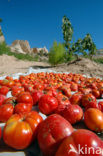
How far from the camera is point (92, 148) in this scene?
699 millimetres

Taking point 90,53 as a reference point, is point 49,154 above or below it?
below

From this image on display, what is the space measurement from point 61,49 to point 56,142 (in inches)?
398

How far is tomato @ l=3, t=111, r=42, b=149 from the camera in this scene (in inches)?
37.6

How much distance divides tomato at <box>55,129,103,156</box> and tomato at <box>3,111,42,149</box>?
39 cm

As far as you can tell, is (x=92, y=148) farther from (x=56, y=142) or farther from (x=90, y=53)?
(x=90, y=53)

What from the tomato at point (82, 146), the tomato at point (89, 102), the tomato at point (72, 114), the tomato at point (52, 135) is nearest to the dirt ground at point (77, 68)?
the tomato at point (89, 102)

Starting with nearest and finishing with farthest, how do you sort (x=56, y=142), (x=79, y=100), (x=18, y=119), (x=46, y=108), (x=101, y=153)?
1. (x=101, y=153)
2. (x=56, y=142)
3. (x=18, y=119)
4. (x=46, y=108)
5. (x=79, y=100)

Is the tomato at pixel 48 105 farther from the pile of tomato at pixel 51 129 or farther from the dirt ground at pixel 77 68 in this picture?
the dirt ground at pixel 77 68

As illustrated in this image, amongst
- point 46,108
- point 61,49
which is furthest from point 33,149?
point 61,49

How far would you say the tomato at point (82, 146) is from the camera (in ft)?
2.26

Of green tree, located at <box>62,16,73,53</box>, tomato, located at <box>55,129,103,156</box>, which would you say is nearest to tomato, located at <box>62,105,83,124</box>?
tomato, located at <box>55,129,103,156</box>

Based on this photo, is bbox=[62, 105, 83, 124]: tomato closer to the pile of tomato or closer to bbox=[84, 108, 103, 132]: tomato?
the pile of tomato

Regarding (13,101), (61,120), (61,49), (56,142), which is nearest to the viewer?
(56,142)

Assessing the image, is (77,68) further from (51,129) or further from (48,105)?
(51,129)
